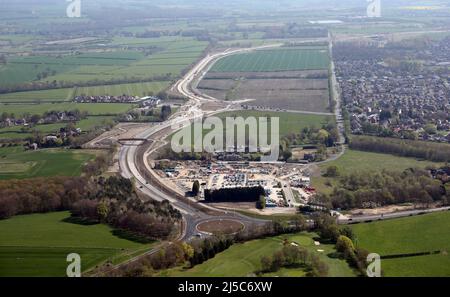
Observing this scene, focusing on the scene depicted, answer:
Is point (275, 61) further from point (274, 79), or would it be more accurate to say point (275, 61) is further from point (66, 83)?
point (66, 83)

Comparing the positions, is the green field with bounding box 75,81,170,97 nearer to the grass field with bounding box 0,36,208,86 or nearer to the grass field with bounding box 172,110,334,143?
the grass field with bounding box 0,36,208,86

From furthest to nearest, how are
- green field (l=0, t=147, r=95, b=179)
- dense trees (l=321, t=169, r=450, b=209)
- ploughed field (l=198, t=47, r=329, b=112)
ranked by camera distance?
ploughed field (l=198, t=47, r=329, b=112), green field (l=0, t=147, r=95, b=179), dense trees (l=321, t=169, r=450, b=209)

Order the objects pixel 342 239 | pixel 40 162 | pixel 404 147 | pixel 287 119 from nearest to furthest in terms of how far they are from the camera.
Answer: pixel 342 239, pixel 40 162, pixel 404 147, pixel 287 119

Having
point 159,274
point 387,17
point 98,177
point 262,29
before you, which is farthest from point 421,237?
point 387,17

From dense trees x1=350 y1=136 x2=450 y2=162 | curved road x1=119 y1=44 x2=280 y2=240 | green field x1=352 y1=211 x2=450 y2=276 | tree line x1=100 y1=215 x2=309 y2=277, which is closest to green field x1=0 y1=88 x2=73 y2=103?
curved road x1=119 y1=44 x2=280 y2=240

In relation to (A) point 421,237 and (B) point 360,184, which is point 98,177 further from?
(A) point 421,237

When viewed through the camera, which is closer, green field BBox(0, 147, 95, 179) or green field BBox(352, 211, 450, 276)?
green field BBox(352, 211, 450, 276)

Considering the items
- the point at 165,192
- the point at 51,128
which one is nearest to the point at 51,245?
the point at 165,192

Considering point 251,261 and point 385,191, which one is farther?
point 385,191
